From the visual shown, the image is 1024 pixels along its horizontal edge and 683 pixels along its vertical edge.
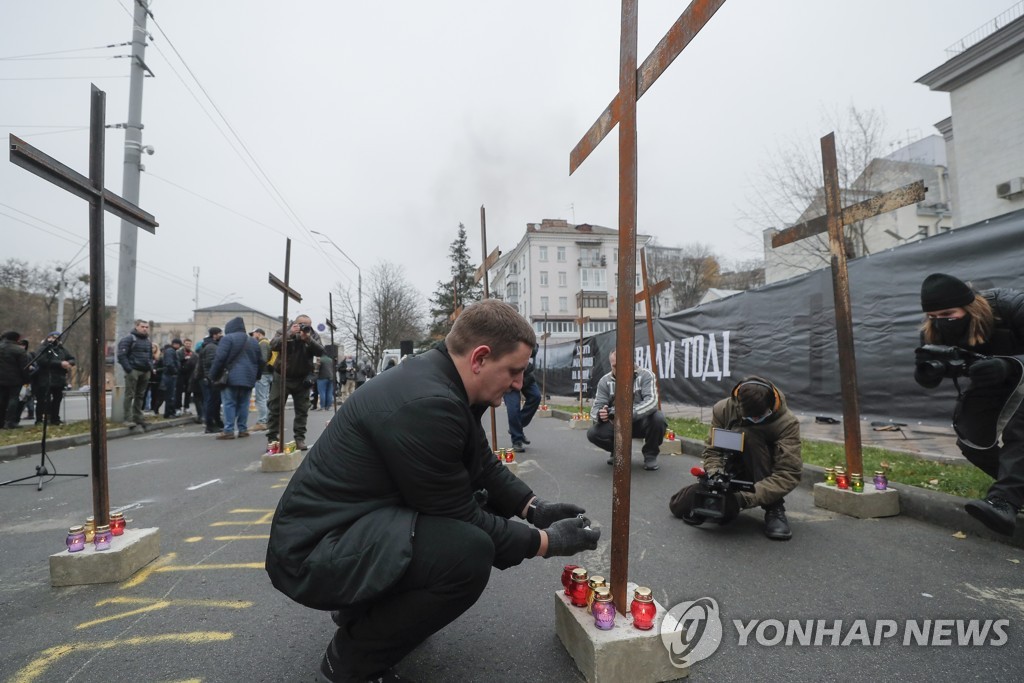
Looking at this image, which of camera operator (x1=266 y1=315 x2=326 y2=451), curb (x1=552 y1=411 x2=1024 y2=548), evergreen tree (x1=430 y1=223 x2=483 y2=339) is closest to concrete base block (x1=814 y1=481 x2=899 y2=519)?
curb (x1=552 y1=411 x2=1024 y2=548)

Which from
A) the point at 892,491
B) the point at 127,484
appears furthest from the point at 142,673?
the point at 892,491

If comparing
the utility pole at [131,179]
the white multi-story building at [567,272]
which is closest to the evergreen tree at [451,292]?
the white multi-story building at [567,272]

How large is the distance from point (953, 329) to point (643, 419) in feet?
10.3

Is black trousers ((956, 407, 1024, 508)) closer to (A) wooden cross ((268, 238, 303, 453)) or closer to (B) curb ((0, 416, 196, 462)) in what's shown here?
(A) wooden cross ((268, 238, 303, 453))

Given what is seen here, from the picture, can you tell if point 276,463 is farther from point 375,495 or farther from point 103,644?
point 375,495

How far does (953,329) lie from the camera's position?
314 centimetres

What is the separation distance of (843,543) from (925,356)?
134 centimetres

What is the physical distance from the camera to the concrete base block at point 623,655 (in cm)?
179

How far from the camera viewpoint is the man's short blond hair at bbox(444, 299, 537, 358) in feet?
6.60

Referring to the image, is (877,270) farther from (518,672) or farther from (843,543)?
(518,672)

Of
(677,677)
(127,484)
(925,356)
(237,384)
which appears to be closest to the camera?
(677,677)

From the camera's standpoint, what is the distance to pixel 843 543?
322 cm

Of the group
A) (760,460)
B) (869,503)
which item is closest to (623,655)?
(760,460)

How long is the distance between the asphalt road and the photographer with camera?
1529 millimetres
